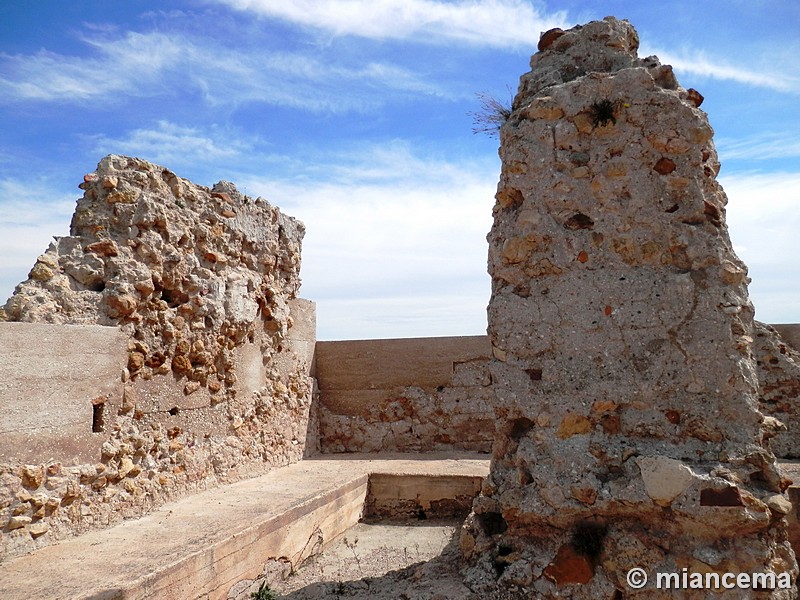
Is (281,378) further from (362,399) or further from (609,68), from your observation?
(609,68)

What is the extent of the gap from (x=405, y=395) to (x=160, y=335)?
292cm

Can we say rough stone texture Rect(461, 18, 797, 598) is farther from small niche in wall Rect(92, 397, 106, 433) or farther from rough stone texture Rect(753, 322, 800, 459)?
rough stone texture Rect(753, 322, 800, 459)

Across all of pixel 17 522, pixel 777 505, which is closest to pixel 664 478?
pixel 777 505

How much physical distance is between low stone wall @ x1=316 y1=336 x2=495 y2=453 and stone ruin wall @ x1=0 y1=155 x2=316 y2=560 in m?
0.94

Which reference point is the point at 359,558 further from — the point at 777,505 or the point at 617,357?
the point at 777,505

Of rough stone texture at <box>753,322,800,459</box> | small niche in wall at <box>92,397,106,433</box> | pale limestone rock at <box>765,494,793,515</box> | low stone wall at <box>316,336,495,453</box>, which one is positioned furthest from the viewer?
low stone wall at <box>316,336,495,453</box>

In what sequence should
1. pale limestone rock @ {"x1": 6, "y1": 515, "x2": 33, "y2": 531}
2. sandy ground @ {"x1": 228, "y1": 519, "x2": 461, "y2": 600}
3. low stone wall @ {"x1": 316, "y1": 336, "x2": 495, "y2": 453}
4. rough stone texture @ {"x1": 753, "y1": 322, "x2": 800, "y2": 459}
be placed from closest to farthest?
pale limestone rock @ {"x1": 6, "y1": 515, "x2": 33, "y2": 531}
sandy ground @ {"x1": 228, "y1": 519, "x2": 461, "y2": 600}
rough stone texture @ {"x1": 753, "y1": 322, "x2": 800, "y2": 459}
low stone wall @ {"x1": 316, "y1": 336, "x2": 495, "y2": 453}

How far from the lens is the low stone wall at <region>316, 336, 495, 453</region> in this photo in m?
6.42

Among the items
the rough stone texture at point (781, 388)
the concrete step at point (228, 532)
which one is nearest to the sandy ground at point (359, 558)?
the concrete step at point (228, 532)

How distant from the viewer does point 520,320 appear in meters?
2.92

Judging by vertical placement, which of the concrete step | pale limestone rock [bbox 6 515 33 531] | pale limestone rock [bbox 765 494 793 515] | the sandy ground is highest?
pale limestone rock [bbox 765 494 793 515]

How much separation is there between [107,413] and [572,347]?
276 cm

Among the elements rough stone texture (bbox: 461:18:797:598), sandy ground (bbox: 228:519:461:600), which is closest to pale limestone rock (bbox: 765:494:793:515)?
rough stone texture (bbox: 461:18:797:598)

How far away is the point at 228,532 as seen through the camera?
3.43 metres
